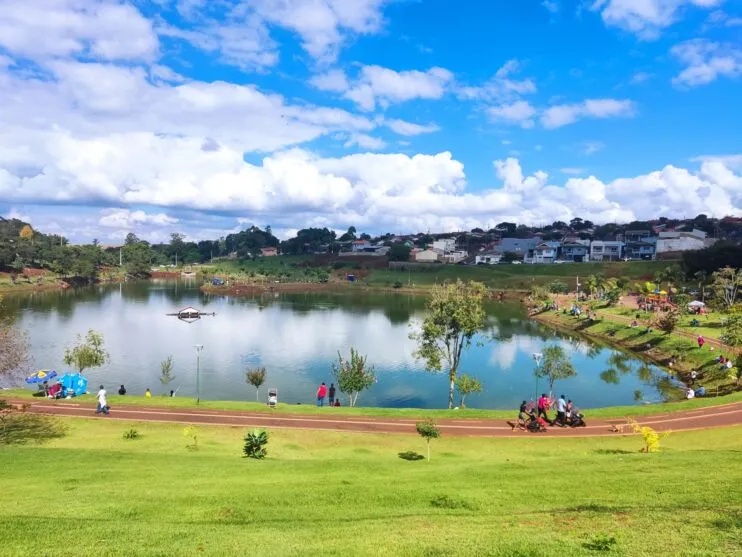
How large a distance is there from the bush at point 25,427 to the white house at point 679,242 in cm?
15687

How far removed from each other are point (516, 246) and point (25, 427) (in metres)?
182

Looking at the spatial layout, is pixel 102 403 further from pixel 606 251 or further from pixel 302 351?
pixel 606 251

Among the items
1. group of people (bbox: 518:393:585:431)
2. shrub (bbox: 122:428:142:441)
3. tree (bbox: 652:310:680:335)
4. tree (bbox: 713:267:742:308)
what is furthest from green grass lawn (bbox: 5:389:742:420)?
tree (bbox: 713:267:742:308)

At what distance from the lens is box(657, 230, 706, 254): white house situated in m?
147

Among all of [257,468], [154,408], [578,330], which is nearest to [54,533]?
[257,468]

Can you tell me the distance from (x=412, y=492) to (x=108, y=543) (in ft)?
26.6

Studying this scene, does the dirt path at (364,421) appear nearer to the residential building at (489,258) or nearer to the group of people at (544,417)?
the group of people at (544,417)

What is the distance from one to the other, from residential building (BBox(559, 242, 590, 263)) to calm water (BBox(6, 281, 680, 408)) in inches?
2725

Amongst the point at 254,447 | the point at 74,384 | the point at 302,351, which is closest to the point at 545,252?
the point at 302,351

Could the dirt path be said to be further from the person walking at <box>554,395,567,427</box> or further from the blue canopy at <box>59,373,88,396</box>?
the blue canopy at <box>59,373,88,396</box>

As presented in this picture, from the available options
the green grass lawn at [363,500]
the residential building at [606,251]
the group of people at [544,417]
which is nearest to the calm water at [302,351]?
the group of people at [544,417]

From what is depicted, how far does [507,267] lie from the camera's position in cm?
15512

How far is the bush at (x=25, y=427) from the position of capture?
22.8 metres

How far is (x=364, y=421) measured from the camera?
27.9 m
